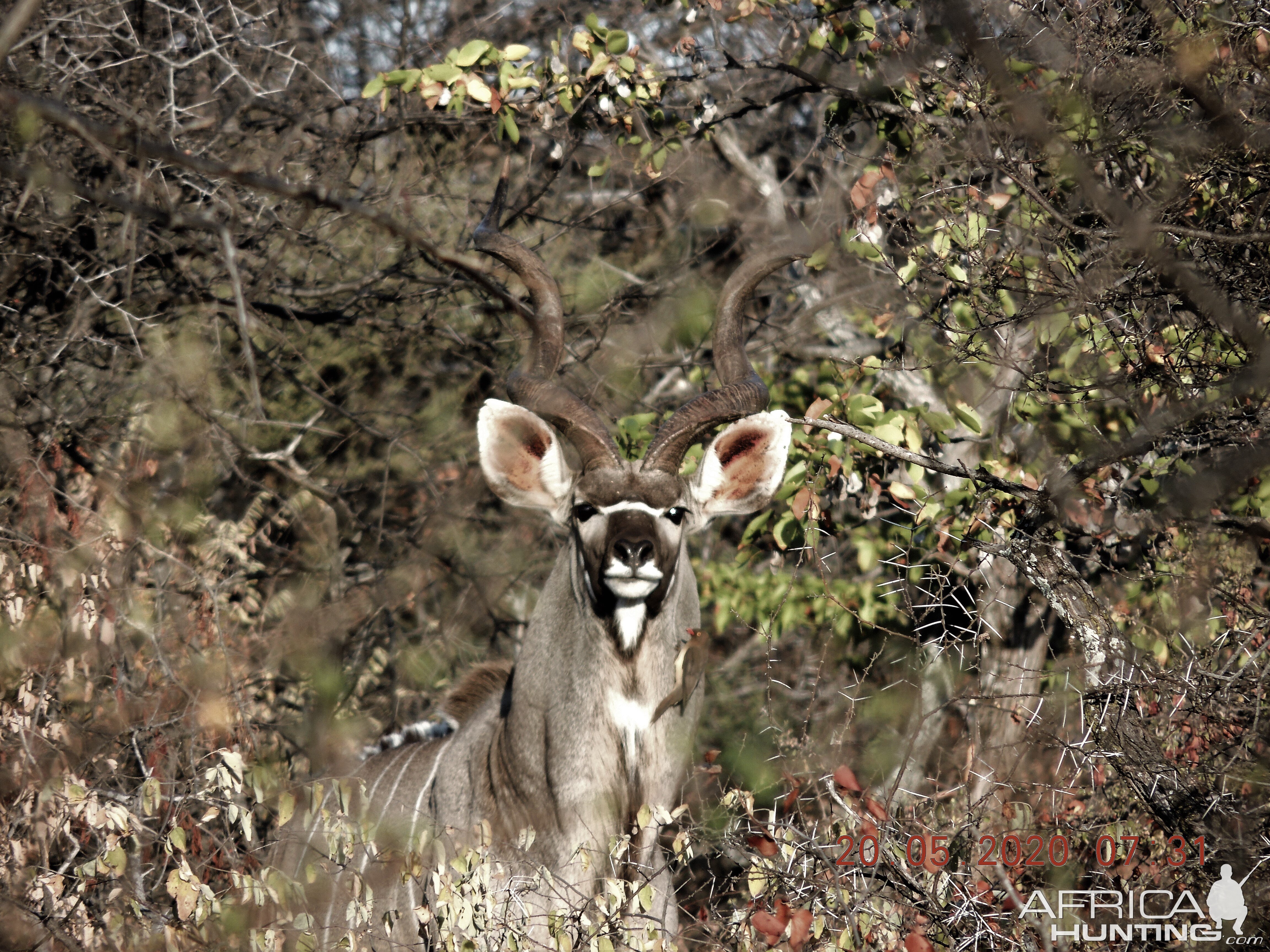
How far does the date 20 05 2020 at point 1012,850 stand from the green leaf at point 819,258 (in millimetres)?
2257

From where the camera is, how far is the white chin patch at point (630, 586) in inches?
155

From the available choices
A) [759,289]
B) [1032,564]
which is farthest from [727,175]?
[1032,564]

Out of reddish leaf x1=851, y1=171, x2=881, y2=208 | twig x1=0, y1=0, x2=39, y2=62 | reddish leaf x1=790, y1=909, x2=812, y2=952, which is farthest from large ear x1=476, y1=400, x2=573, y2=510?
twig x1=0, y1=0, x2=39, y2=62

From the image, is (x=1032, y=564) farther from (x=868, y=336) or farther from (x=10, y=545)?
(x=10, y=545)

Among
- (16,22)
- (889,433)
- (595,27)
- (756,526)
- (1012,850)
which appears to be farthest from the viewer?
(756,526)

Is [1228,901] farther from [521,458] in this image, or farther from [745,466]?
[521,458]

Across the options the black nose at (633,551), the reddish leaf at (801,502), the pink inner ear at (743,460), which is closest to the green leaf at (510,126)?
the pink inner ear at (743,460)


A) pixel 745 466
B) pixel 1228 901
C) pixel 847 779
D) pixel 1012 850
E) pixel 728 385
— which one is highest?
pixel 728 385

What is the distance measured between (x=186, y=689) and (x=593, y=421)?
6.21ft

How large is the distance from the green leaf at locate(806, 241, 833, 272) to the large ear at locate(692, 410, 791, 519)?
2.92 feet

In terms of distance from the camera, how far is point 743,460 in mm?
4438

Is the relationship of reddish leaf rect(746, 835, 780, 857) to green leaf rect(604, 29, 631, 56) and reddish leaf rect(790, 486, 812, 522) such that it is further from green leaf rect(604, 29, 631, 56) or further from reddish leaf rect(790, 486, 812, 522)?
→ green leaf rect(604, 29, 631, 56)

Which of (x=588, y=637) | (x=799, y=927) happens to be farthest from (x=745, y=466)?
(x=799, y=927)

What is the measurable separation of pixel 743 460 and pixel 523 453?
0.79 metres
